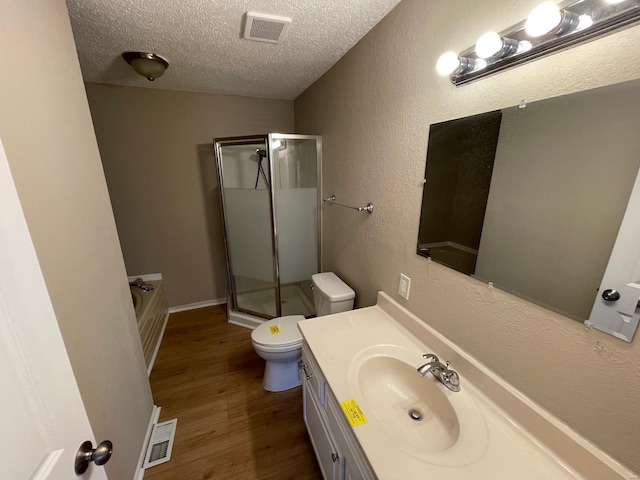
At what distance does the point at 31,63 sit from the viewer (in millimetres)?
796

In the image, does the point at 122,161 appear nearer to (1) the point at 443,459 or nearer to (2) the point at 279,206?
(2) the point at 279,206

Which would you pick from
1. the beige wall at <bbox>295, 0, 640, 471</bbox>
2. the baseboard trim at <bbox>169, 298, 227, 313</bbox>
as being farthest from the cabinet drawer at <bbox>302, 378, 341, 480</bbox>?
the baseboard trim at <bbox>169, 298, 227, 313</bbox>

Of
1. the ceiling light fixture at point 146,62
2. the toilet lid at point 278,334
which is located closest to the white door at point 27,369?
the toilet lid at point 278,334

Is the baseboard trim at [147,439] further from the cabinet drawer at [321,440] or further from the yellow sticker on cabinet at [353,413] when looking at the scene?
the yellow sticker on cabinet at [353,413]

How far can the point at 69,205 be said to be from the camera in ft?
3.01

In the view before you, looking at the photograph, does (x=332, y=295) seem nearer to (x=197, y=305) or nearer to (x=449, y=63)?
(x=449, y=63)

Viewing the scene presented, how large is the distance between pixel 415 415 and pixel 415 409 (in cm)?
3

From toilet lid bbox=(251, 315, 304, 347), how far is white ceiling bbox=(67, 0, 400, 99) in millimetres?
1838

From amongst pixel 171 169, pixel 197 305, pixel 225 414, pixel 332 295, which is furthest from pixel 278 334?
pixel 171 169

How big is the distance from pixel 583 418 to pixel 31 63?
1.90 metres

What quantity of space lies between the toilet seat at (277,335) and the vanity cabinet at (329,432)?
391 mm

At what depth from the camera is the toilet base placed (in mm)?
1848

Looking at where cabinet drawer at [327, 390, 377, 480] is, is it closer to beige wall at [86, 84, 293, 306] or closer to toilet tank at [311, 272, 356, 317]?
toilet tank at [311, 272, 356, 317]

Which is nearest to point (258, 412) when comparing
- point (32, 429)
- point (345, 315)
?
point (345, 315)
